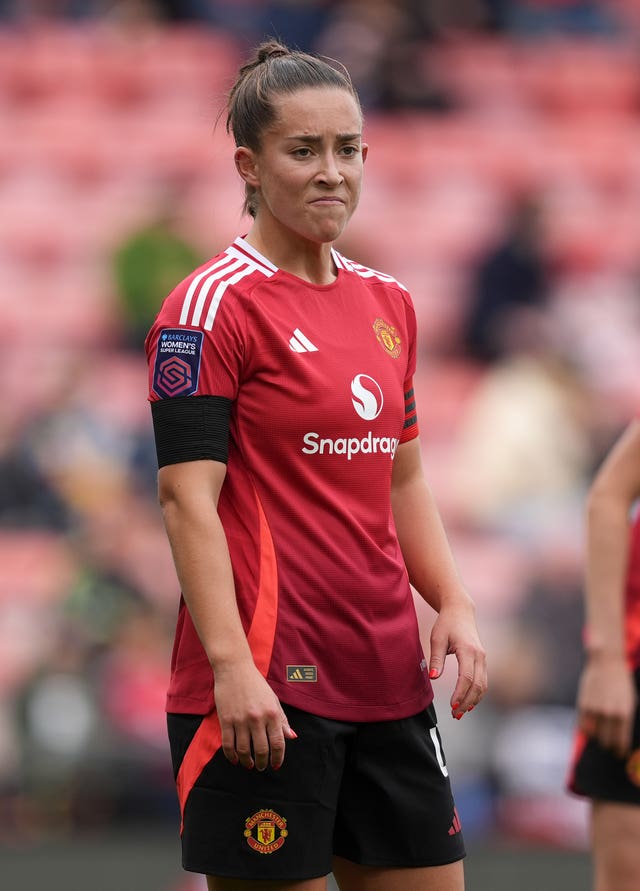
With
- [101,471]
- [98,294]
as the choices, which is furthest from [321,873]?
[98,294]

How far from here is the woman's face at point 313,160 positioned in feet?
7.45

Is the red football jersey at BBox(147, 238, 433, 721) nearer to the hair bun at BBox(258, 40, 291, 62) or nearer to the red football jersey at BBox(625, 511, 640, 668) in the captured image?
the hair bun at BBox(258, 40, 291, 62)

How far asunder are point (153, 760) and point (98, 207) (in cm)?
386

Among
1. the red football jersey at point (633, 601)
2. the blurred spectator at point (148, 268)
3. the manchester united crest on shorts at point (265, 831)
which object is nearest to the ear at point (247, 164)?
the manchester united crest on shorts at point (265, 831)

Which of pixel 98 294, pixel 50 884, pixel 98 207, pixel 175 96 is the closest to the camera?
pixel 50 884

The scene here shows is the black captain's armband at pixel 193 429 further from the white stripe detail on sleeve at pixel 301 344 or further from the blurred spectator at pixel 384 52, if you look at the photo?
the blurred spectator at pixel 384 52

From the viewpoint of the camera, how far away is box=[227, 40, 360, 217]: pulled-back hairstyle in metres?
2.29

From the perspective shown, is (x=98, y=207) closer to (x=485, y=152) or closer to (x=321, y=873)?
(x=485, y=152)

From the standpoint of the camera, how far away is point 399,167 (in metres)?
9.46

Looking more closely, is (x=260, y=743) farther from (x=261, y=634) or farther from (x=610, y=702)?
(x=610, y=702)

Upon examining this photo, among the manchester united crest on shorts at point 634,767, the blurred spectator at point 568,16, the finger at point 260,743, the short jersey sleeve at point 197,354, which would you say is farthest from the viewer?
the blurred spectator at point 568,16

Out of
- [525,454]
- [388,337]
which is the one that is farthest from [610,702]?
[525,454]

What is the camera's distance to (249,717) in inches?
82.0

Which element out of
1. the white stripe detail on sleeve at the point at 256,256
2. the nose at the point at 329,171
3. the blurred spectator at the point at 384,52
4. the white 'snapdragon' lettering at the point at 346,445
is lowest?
the white 'snapdragon' lettering at the point at 346,445
